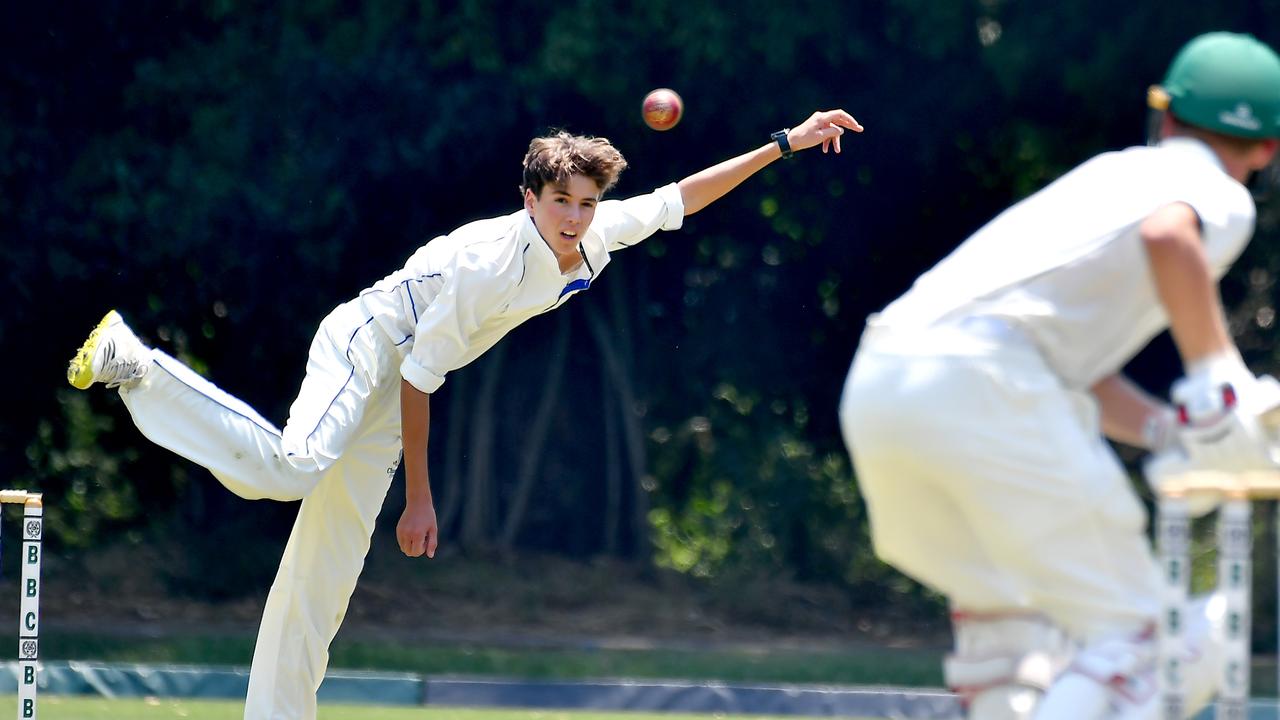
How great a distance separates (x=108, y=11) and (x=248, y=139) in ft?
4.11

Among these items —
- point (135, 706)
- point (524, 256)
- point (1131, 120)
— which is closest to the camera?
point (524, 256)

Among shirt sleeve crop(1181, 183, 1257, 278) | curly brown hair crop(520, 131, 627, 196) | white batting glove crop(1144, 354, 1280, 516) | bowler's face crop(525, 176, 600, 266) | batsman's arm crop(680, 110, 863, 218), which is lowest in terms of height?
white batting glove crop(1144, 354, 1280, 516)

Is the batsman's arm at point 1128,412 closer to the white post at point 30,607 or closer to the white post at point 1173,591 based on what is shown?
the white post at point 1173,591

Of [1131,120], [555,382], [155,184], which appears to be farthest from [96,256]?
[1131,120]

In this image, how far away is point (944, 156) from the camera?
11016 millimetres

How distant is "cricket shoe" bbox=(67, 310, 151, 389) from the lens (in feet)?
15.4

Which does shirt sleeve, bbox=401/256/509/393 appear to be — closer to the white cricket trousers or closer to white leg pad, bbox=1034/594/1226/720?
the white cricket trousers

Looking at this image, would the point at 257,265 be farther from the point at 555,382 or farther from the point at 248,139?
the point at 555,382

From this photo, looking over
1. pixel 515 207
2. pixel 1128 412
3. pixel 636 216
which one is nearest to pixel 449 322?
pixel 636 216

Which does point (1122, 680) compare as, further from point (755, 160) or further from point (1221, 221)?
point (755, 160)

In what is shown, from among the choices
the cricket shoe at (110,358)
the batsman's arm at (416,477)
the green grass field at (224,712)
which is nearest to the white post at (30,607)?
the cricket shoe at (110,358)

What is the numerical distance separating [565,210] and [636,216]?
0.42 m

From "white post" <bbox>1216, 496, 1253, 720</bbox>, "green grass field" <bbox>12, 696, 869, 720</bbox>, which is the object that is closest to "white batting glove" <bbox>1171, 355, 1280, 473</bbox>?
"white post" <bbox>1216, 496, 1253, 720</bbox>

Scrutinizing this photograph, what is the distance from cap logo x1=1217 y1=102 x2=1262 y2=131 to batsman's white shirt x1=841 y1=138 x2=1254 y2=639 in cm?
6
